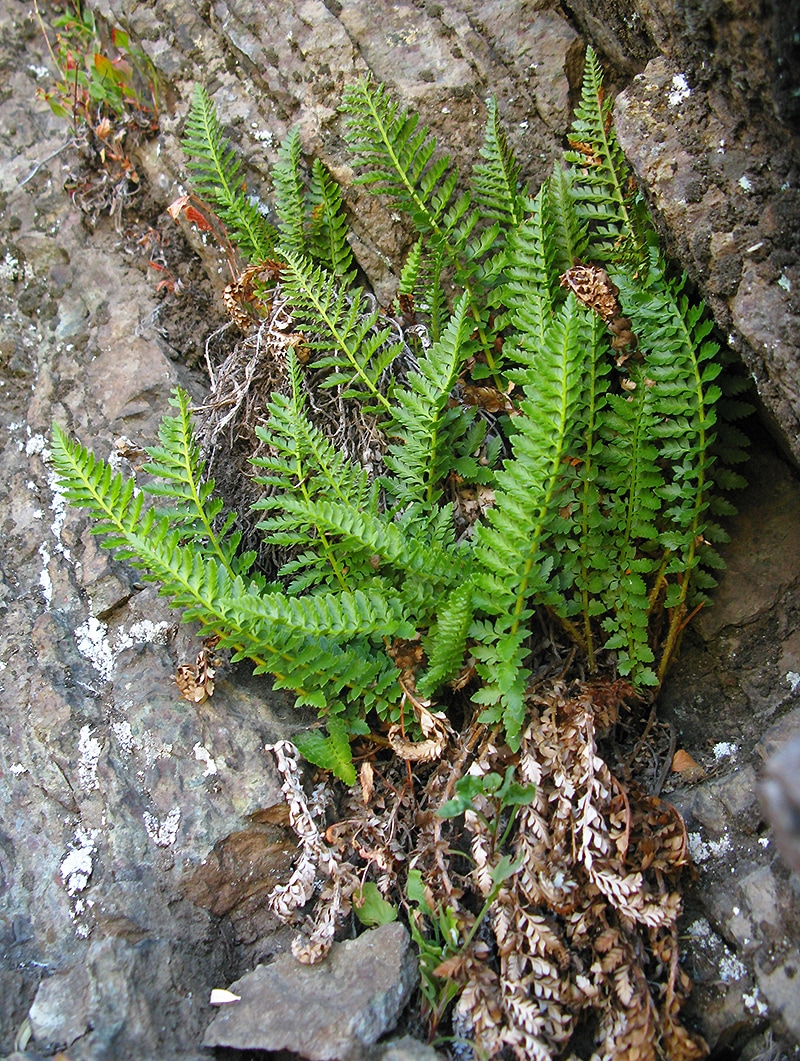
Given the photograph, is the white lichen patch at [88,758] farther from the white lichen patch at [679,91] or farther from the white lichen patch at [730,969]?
the white lichen patch at [679,91]

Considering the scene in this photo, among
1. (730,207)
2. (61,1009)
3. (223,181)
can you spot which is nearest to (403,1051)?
(61,1009)

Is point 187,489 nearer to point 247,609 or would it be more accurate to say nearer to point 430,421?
point 247,609

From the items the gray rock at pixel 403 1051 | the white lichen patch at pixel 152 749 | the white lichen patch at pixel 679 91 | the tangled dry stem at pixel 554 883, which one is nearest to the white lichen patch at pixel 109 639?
the white lichen patch at pixel 152 749

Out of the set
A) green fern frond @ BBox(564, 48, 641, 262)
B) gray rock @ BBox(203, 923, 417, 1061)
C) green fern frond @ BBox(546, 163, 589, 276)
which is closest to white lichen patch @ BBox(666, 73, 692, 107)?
green fern frond @ BBox(564, 48, 641, 262)

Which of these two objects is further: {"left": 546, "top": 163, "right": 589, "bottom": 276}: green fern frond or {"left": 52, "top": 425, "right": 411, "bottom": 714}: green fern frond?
{"left": 546, "top": 163, "right": 589, "bottom": 276}: green fern frond

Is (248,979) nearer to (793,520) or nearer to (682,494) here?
(682,494)

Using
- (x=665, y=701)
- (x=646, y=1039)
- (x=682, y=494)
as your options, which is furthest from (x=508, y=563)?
(x=646, y=1039)

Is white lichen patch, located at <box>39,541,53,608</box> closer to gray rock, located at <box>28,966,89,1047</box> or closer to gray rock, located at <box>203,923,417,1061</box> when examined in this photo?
gray rock, located at <box>28,966,89,1047</box>
